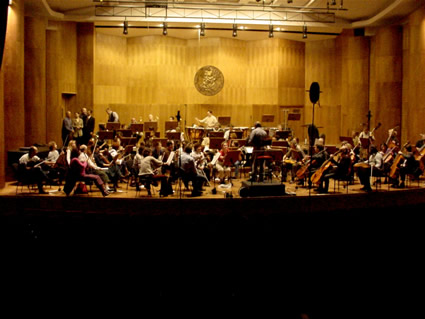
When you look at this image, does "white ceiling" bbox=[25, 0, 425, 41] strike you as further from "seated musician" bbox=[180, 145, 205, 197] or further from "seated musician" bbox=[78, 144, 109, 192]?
"seated musician" bbox=[180, 145, 205, 197]

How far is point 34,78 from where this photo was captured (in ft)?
54.7

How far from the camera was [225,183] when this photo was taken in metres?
13.1

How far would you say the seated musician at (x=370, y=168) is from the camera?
11.1 m

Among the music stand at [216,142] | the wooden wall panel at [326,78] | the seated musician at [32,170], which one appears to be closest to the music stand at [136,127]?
the music stand at [216,142]

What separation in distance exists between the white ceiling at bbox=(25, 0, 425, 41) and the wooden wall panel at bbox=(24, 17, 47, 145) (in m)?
0.66

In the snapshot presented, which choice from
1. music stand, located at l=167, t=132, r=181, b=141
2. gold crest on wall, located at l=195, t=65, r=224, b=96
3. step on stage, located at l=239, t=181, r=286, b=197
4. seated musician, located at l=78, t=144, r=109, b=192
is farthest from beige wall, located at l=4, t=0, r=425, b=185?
step on stage, located at l=239, t=181, r=286, b=197

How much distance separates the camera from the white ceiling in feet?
55.6

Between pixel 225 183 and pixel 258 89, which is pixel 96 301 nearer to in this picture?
pixel 225 183

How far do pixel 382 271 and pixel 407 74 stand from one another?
13181 millimetres

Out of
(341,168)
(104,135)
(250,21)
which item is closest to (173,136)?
(104,135)

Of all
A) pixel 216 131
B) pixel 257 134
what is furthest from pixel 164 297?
pixel 216 131

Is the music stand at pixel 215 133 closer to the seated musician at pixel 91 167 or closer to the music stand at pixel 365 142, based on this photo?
the music stand at pixel 365 142

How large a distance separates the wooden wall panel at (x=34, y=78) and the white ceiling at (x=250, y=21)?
0.66m

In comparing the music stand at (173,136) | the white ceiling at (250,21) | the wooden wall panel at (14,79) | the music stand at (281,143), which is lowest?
the music stand at (281,143)
